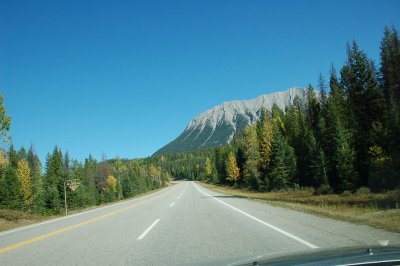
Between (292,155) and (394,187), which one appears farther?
(292,155)

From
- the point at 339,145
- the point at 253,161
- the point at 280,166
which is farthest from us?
the point at 253,161

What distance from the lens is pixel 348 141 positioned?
49906 millimetres

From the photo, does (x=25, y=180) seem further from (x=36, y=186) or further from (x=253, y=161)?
(x=253, y=161)

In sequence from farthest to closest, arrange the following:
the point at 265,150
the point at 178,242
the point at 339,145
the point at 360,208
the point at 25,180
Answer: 1. the point at 25,180
2. the point at 265,150
3. the point at 339,145
4. the point at 360,208
5. the point at 178,242

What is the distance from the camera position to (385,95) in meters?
52.5

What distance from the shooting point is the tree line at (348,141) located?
145 feet

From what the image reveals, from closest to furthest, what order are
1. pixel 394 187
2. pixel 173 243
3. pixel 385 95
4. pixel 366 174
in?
pixel 173 243
pixel 394 187
pixel 366 174
pixel 385 95

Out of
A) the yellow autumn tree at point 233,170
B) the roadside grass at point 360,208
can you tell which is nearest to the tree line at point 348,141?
the roadside grass at point 360,208

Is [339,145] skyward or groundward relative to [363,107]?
groundward

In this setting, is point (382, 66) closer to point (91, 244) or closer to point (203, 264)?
point (91, 244)

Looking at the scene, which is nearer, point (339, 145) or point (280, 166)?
point (339, 145)

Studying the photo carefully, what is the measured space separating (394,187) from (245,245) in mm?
34148

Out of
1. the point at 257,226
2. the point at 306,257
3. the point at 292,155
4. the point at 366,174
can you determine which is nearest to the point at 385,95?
the point at 366,174

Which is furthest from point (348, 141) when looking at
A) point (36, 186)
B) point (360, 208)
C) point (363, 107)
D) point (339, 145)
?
point (36, 186)
